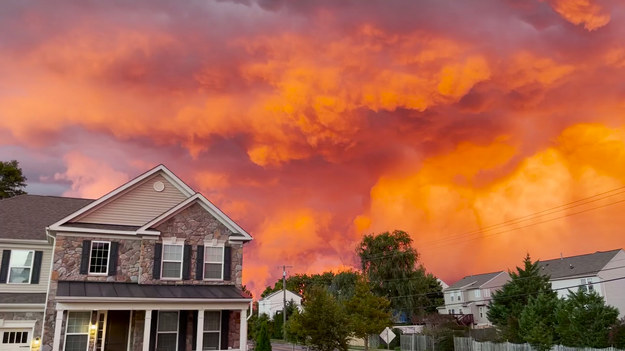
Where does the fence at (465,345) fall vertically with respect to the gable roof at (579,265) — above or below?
below

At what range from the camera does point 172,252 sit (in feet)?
86.3

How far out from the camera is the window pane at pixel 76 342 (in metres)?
23.2

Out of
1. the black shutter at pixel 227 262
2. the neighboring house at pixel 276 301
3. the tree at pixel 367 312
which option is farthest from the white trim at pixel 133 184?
the neighboring house at pixel 276 301

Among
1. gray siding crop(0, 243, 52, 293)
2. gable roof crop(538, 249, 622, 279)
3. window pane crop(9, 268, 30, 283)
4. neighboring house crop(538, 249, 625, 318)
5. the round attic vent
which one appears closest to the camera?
gray siding crop(0, 243, 52, 293)

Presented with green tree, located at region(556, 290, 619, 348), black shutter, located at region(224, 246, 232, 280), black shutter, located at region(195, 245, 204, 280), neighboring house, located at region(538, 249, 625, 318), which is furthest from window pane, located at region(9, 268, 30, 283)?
neighboring house, located at region(538, 249, 625, 318)

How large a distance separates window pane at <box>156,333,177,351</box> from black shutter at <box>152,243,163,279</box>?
9.45 ft

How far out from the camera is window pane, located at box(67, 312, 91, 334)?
76.9 feet

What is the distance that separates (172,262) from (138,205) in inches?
142

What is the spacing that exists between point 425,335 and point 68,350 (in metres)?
33.7

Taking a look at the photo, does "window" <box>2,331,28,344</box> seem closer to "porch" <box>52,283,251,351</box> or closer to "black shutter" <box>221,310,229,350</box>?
"porch" <box>52,283,251,351</box>

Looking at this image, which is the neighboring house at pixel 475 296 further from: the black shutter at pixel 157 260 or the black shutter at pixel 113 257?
the black shutter at pixel 113 257

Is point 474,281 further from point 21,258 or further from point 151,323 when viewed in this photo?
point 21,258

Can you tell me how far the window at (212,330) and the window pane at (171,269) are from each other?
253 centimetres

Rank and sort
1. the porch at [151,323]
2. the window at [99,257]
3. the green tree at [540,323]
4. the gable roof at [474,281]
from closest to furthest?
the porch at [151,323]
the window at [99,257]
the green tree at [540,323]
the gable roof at [474,281]
